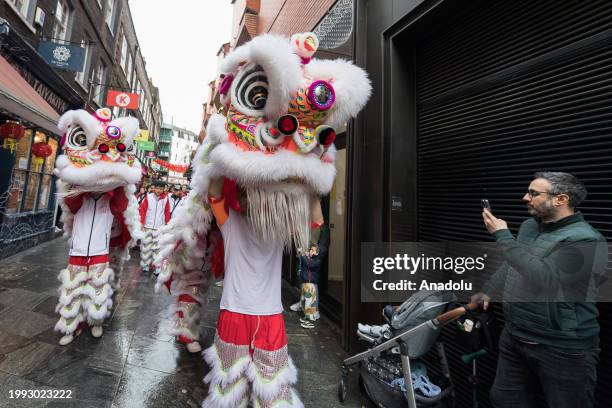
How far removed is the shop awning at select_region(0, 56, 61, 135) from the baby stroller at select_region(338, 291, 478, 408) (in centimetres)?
579

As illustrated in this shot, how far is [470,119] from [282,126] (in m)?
2.26

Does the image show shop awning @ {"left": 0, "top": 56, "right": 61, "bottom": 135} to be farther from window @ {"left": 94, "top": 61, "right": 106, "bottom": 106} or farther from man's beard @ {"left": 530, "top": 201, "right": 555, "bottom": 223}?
window @ {"left": 94, "top": 61, "right": 106, "bottom": 106}

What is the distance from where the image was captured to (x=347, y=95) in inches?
68.0

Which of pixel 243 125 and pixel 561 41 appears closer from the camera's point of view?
pixel 243 125

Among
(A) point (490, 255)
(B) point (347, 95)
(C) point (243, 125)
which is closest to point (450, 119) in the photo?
(A) point (490, 255)

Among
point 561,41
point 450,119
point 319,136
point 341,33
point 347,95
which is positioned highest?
point 341,33

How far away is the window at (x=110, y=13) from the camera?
43.8 feet

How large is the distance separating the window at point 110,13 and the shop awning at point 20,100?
10076mm

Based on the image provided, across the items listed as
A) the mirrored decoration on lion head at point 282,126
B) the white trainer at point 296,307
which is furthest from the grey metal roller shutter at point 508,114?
the white trainer at point 296,307

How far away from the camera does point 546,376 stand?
5.65 ft

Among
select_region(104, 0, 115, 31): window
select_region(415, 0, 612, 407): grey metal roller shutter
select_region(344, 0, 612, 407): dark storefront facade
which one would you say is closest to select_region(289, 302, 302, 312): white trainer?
select_region(344, 0, 612, 407): dark storefront facade

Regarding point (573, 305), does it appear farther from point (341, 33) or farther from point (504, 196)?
point (341, 33)

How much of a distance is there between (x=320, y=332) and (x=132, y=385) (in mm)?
2338

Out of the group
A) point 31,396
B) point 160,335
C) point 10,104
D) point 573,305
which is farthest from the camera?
point 10,104
